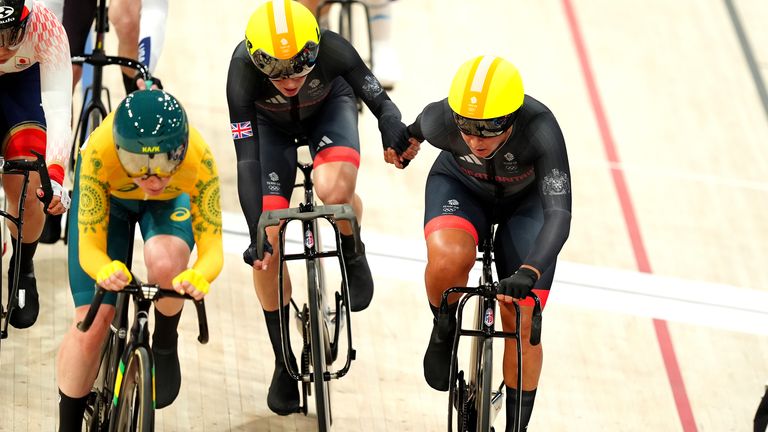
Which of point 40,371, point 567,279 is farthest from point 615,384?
point 40,371

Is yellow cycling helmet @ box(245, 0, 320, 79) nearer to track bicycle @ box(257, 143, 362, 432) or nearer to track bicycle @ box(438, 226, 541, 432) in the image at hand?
track bicycle @ box(257, 143, 362, 432)

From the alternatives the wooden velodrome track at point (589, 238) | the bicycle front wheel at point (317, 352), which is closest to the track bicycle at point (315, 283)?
the bicycle front wheel at point (317, 352)

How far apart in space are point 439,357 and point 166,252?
1174 mm

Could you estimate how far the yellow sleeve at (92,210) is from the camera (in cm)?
404

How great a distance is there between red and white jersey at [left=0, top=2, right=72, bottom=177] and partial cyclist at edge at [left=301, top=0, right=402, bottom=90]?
3134 mm

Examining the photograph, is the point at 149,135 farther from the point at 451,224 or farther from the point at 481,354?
the point at 481,354

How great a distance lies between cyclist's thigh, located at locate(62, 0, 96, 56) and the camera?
20.2 ft

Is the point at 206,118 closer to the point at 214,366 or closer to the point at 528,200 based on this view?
the point at 214,366

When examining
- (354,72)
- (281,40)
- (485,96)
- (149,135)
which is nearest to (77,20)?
(354,72)

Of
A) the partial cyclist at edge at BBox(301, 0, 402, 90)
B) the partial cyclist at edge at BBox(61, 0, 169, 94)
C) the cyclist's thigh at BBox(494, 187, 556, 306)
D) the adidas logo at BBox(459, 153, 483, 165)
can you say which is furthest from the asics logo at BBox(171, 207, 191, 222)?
the partial cyclist at edge at BBox(301, 0, 402, 90)

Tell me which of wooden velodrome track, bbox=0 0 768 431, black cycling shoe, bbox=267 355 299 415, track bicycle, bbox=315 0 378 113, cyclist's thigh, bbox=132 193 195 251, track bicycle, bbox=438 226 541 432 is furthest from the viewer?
track bicycle, bbox=315 0 378 113

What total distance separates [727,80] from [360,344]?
12.2 feet

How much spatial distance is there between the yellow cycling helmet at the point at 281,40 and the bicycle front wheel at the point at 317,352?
2.37ft

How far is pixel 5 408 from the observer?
200 inches
